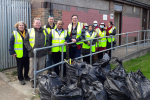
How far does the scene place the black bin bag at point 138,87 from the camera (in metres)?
3.13

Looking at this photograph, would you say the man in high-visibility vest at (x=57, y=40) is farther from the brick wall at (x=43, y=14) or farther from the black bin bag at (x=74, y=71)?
the brick wall at (x=43, y=14)

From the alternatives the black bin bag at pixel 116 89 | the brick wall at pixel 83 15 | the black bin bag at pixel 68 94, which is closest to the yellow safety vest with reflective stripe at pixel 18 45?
the black bin bag at pixel 68 94

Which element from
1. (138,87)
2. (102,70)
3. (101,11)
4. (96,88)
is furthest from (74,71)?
(101,11)

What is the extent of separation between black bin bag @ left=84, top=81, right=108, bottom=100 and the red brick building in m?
3.18

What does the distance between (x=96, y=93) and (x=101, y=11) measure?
587 centimetres

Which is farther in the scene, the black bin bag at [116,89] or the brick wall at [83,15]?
the brick wall at [83,15]

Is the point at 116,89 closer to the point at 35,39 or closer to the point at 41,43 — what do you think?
the point at 41,43

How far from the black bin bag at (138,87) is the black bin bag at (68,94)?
941 millimetres

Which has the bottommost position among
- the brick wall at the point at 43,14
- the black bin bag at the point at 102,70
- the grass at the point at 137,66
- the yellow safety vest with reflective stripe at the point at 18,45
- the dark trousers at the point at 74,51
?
the grass at the point at 137,66

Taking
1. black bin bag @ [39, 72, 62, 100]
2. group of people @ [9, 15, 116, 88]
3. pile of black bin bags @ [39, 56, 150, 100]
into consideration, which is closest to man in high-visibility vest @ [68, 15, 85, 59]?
group of people @ [9, 15, 116, 88]

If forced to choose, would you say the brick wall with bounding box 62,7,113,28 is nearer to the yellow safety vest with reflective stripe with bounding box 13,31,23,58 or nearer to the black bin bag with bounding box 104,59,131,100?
the yellow safety vest with reflective stripe with bounding box 13,31,23,58

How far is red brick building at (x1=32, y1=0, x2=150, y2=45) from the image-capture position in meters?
5.80

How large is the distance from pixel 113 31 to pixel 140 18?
6088 mm

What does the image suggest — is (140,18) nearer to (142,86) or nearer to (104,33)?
(104,33)
